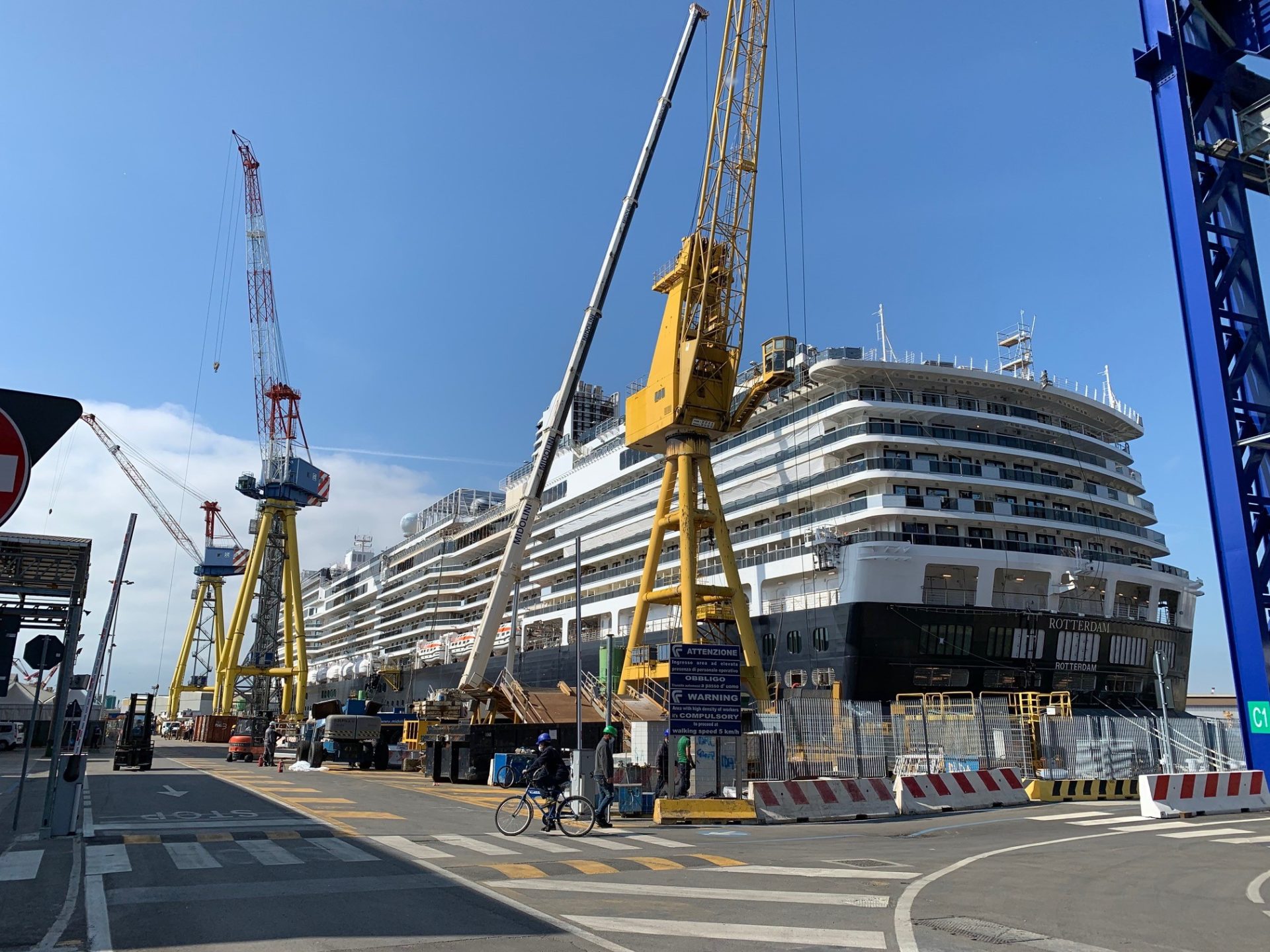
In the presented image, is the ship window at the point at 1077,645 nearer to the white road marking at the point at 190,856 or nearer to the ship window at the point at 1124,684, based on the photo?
the ship window at the point at 1124,684

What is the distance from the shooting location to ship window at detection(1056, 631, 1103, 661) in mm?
34094

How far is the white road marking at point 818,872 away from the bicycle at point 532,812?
3925mm

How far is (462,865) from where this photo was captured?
436 inches

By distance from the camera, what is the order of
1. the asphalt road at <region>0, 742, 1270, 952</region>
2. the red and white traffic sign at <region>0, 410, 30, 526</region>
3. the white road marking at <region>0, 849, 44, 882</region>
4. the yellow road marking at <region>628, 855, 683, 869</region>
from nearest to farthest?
the red and white traffic sign at <region>0, 410, 30, 526</region>
the asphalt road at <region>0, 742, 1270, 952</region>
the white road marking at <region>0, 849, 44, 882</region>
the yellow road marking at <region>628, 855, 683, 869</region>

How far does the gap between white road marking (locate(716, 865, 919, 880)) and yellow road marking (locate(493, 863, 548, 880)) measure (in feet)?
6.80

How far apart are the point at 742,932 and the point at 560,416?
34.8 metres

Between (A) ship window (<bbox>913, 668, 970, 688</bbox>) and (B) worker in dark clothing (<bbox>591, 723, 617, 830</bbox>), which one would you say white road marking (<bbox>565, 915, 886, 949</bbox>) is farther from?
(A) ship window (<bbox>913, 668, 970, 688</bbox>)

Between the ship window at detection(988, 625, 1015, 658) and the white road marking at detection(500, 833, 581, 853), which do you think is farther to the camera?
the ship window at detection(988, 625, 1015, 658)

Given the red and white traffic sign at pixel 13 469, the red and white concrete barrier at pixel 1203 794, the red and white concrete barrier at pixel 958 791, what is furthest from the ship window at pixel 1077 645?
the red and white traffic sign at pixel 13 469

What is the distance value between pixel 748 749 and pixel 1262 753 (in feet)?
35.6

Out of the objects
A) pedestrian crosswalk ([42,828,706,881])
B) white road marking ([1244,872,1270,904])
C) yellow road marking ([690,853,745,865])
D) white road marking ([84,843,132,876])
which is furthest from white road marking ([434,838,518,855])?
white road marking ([1244,872,1270,904])

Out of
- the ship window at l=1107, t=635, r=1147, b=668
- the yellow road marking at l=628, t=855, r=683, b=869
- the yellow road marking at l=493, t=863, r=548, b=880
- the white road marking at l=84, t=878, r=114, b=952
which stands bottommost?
the yellow road marking at l=628, t=855, r=683, b=869

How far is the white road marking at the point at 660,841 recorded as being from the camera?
13.8 metres

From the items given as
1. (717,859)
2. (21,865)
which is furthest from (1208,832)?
(21,865)
